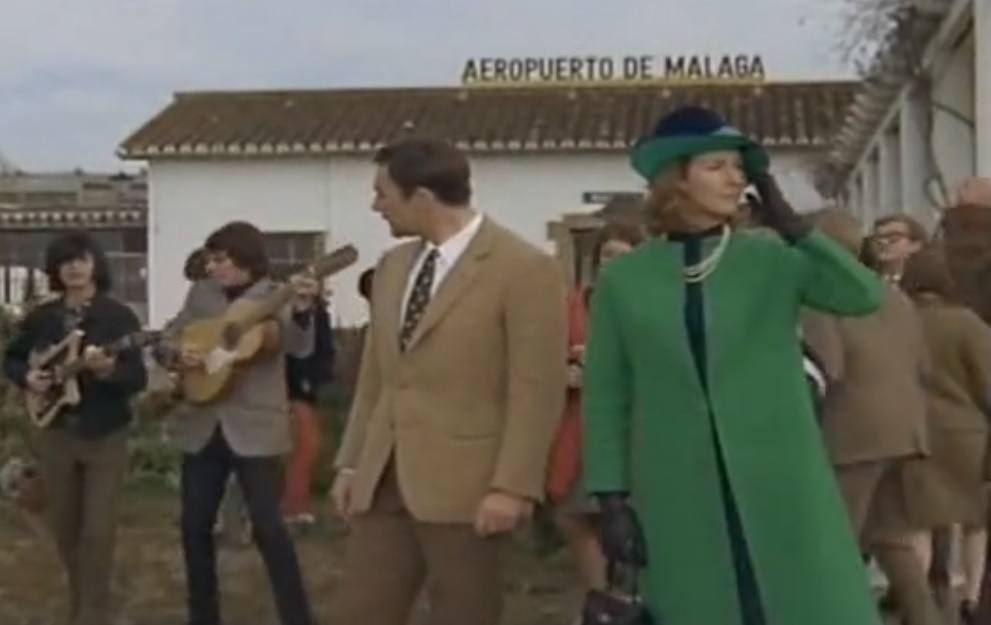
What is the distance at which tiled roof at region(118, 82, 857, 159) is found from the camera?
3778 cm

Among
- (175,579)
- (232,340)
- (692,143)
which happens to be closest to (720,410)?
(692,143)

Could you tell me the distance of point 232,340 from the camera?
9.59 meters

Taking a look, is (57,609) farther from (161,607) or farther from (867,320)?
(867,320)

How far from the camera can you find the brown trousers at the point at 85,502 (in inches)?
385

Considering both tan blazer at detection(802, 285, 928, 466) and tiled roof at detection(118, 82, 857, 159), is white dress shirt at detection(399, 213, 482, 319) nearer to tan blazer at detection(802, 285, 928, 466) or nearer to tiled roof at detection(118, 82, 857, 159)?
tan blazer at detection(802, 285, 928, 466)

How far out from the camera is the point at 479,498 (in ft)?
22.1

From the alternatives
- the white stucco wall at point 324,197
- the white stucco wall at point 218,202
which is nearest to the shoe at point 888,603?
the white stucco wall at point 324,197

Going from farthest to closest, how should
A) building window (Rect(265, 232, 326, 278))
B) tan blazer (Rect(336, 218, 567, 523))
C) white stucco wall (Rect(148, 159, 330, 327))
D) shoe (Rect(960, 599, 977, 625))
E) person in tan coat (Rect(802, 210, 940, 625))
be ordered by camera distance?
white stucco wall (Rect(148, 159, 330, 327)), building window (Rect(265, 232, 326, 278)), shoe (Rect(960, 599, 977, 625)), person in tan coat (Rect(802, 210, 940, 625)), tan blazer (Rect(336, 218, 567, 523))

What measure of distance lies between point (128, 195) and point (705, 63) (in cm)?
1345

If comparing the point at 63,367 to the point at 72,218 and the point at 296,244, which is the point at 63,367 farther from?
the point at 72,218

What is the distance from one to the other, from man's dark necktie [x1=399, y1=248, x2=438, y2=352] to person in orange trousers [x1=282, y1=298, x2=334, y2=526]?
9.27 ft

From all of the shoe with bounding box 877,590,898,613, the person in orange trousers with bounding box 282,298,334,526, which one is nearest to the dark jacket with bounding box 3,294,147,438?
the person in orange trousers with bounding box 282,298,334,526

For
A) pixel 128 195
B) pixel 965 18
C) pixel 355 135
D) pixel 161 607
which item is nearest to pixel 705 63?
pixel 355 135

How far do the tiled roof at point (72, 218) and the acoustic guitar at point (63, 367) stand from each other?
113 ft
